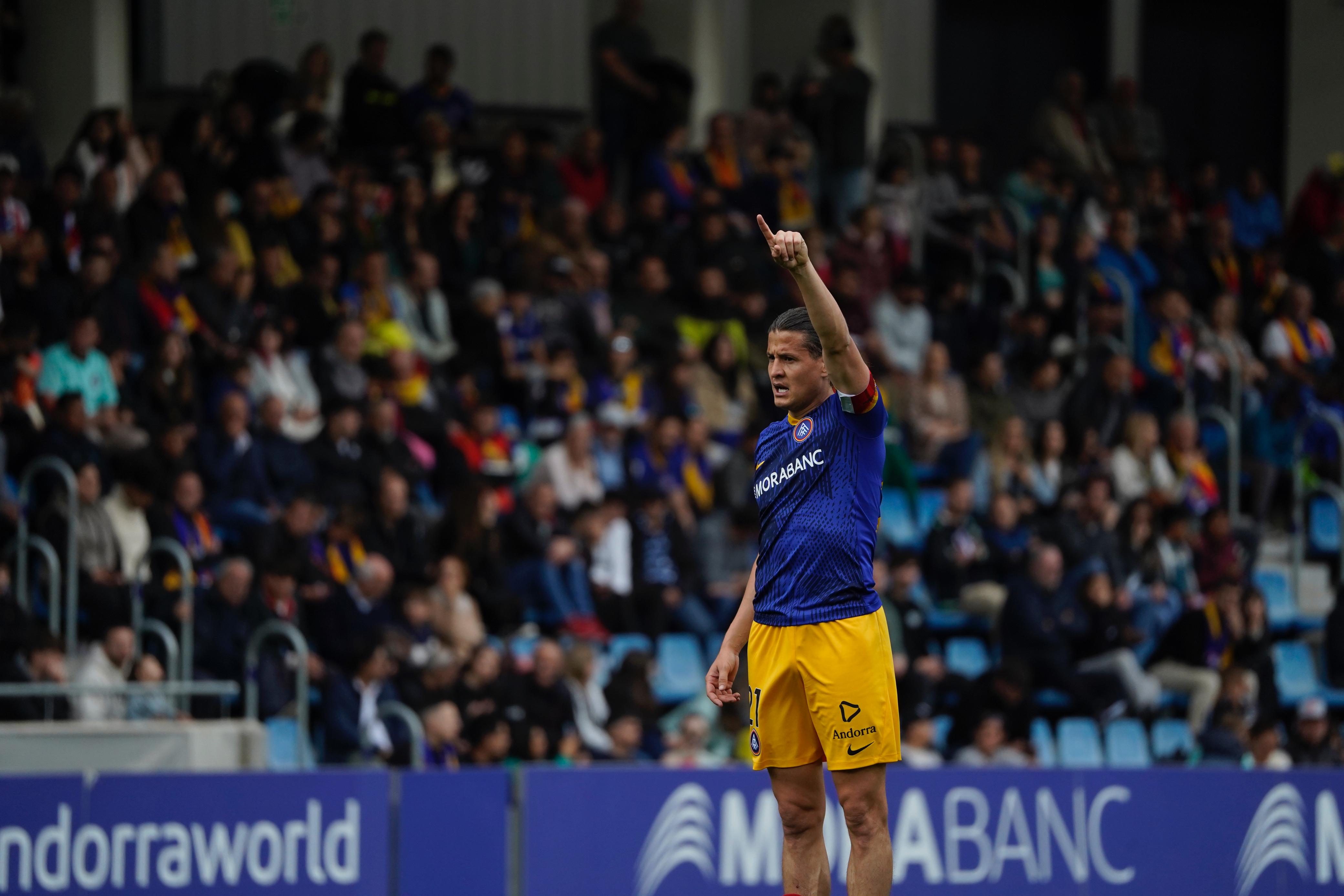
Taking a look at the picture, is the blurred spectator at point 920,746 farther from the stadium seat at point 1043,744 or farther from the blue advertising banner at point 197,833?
the blue advertising banner at point 197,833

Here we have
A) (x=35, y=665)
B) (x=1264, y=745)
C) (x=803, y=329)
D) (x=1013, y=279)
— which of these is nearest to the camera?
(x=803, y=329)

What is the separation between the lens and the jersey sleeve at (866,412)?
634 centimetres

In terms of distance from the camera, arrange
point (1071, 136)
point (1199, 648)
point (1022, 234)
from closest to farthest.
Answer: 1. point (1199, 648)
2. point (1022, 234)
3. point (1071, 136)

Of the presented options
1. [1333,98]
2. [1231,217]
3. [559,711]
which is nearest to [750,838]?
[559,711]

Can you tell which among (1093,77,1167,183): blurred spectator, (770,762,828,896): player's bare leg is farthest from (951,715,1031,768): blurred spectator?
(1093,77,1167,183): blurred spectator

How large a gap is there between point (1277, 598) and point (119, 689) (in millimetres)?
9697

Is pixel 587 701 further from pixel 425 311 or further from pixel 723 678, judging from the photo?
pixel 723 678

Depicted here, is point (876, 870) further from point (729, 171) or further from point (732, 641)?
point (729, 171)

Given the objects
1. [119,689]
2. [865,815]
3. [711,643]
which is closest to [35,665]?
[119,689]

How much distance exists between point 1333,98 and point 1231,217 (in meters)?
2.70

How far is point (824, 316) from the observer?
6035 mm

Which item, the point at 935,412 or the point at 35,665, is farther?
the point at 935,412

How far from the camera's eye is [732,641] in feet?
21.9

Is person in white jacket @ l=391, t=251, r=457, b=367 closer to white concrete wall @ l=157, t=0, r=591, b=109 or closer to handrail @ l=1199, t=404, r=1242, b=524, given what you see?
white concrete wall @ l=157, t=0, r=591, b=109
